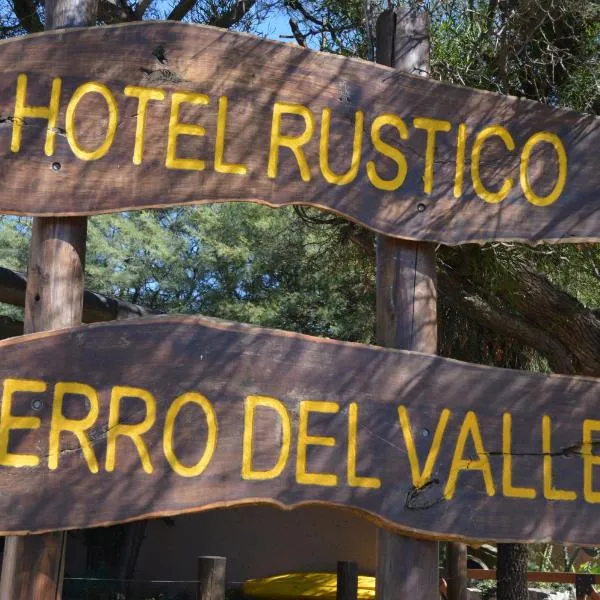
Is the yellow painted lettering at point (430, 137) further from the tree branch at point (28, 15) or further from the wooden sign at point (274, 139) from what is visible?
the tree branch at point (28, 15)

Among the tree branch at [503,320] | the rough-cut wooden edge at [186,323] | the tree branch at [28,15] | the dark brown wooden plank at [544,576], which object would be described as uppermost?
the tree branch at [28,15]

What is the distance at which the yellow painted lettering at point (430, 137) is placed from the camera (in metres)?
4.02

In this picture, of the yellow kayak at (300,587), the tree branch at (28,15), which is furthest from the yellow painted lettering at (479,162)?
the yellow kayak at (300,587)

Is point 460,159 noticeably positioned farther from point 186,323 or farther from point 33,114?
point 33,114

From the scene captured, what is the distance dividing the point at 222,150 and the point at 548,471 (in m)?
1.88

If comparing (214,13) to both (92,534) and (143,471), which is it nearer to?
(143,471)

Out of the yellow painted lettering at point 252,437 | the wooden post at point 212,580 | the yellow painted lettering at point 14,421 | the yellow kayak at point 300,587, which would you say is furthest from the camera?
the yellow kayak at point 300,587

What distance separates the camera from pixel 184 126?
149 inches

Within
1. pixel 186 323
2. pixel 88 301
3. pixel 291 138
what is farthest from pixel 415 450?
pixel 88 301

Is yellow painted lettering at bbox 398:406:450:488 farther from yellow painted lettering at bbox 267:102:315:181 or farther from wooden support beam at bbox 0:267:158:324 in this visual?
wooden support beam at bbox 0:267:158:324

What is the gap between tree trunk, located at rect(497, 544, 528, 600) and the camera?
1009 centimetres

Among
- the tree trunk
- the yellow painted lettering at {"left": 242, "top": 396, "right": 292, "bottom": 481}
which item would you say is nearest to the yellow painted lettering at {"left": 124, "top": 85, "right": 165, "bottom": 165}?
the yellow painted lettering at {"left": 242, "top": 396, "right": 292, "bottom": 481}

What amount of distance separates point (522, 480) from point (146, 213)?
52.9 ft

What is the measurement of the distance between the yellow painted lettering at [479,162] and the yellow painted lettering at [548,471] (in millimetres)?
974
